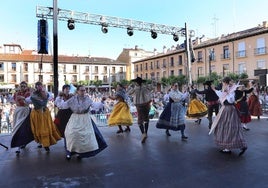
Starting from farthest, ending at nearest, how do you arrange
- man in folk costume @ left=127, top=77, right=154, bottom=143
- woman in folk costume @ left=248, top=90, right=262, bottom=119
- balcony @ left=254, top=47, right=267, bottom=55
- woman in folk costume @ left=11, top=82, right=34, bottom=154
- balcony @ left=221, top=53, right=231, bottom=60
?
balcony @ left=221, top=53, right=231, bottom=60
balcony @ left=254, top=47, right=267, bottom=55
woman in folk costume @ left=248, top=90, right=262, bottom=119
man in folk costume @ left=127, top=77, right=154, bottom=143
woman in folk costume @ left=11, top=82, right=34, bottom=154

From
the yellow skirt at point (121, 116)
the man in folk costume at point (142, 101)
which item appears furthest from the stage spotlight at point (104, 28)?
the man in folk costume at point (142, 101)

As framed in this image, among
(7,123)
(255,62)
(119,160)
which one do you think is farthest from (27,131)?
(255,62)

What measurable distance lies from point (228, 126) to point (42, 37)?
6219 millimetres

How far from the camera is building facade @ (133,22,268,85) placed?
32656 millimetres

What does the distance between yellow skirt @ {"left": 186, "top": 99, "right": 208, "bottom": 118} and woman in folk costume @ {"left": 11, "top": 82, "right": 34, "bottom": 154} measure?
19.1 feet

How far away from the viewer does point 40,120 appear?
608 centimetres

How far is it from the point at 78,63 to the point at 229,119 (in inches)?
2187

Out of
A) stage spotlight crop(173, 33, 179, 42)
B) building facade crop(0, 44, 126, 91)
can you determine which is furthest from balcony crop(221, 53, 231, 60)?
stage spotlight crop(173, 33, 179, 42)

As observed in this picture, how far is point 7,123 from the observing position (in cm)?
1038

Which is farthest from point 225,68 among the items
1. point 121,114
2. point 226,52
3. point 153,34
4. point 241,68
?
point 121,114

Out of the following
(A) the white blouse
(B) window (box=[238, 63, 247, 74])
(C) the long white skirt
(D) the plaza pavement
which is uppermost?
(B) window (box=[238, 63, 247, 74])

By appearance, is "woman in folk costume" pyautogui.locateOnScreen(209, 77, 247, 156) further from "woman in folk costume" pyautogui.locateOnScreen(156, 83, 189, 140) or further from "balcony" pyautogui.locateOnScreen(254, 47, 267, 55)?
"balcony" pyautogui.locateOnScreen(254, 47, 267, 55)

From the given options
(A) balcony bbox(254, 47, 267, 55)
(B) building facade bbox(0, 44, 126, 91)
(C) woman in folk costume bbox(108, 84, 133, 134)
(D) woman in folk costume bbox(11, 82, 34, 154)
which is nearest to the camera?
(D) woman in folk costume bbox(11, 82, 34, 154)

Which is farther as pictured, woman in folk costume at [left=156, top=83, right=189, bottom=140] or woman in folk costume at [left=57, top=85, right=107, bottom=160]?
woman in folk costume at [left=156, top=83, right=189, bottom=140]
